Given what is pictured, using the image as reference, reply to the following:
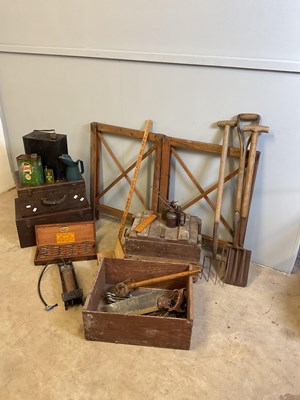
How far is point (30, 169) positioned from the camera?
2.18 m

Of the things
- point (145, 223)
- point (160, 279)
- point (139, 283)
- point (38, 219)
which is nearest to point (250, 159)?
point (145, 223)

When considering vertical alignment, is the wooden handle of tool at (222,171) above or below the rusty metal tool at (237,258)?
above

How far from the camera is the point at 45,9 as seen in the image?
2.28 metres

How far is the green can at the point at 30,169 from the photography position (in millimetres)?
2168

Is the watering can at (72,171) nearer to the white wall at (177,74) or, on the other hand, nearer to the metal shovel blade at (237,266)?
→ the white wall at (177,74)

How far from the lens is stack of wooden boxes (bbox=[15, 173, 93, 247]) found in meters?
2.22

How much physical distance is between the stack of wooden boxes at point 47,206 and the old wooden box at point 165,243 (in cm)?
52

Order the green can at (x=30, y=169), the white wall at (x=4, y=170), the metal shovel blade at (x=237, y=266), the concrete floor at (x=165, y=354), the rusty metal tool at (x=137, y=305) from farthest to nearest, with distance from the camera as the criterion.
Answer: the white wall at (x=4, y=170)
the green can at (x=30, y=169)
the metal shovel blade at (x=237, y=266)
the rusty metal tool at (x=137, y=305)
the concrete floor at (x=165, y=354)

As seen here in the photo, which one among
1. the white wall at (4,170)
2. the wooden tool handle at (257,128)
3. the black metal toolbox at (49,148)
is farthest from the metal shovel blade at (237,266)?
the white wall at (4,170)

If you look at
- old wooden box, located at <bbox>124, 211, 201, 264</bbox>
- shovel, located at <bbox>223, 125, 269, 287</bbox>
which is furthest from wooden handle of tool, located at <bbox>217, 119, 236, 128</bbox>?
old wooden box, located at <bbox>124, 211, 201, 264</bbox>

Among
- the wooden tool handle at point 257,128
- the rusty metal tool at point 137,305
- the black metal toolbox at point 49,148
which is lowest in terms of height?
the rusty metal tool at point 137,305

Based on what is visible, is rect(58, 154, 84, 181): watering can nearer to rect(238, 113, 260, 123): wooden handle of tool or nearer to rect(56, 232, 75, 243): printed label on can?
rect(56, 232, 75, 243): printed label on can

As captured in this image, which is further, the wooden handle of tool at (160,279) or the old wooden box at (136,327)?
the wooden handle of tool at (160,279)

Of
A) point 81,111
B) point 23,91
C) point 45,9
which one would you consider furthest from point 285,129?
point 23,91
